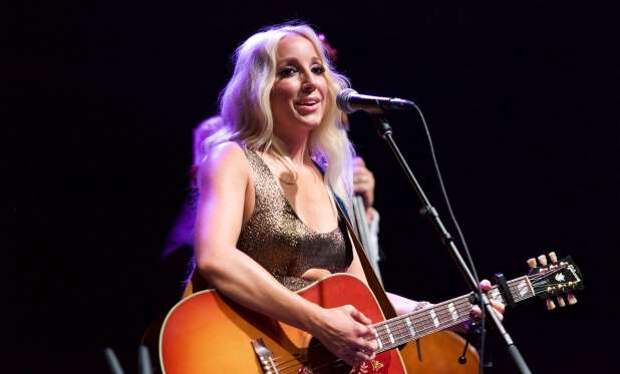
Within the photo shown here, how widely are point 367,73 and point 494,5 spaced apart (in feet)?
3.46

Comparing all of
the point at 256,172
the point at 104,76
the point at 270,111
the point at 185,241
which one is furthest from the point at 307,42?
the point at 104,76

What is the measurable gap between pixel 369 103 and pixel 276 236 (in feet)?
2.26

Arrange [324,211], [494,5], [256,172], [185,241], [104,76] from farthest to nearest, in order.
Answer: [494,5] < [104,76] < [185,241] < [324,211] < [256,172]

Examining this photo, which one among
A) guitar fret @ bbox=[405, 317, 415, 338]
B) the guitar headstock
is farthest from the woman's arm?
the guitar headstock

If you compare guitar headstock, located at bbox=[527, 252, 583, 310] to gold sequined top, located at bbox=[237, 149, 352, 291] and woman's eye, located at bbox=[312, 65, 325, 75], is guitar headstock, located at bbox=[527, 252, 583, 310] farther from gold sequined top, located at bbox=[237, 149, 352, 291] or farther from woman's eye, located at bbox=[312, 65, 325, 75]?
woman's eye, located at bbox=[312, 65, 325, 75]


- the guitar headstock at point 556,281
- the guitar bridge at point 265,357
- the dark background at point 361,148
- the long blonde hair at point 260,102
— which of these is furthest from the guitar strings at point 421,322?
the dark background at point 361,148

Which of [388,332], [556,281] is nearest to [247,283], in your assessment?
[388,332]

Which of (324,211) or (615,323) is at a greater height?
(324,211)

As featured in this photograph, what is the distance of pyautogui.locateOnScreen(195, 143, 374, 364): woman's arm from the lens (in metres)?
2.56

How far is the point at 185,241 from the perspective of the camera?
12.9 feet

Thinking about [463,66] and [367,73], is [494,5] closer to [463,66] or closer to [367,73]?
[463,66]

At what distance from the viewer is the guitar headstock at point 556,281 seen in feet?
10.3

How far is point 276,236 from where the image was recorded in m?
2.87

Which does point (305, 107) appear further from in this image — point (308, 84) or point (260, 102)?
point (260, 102)
